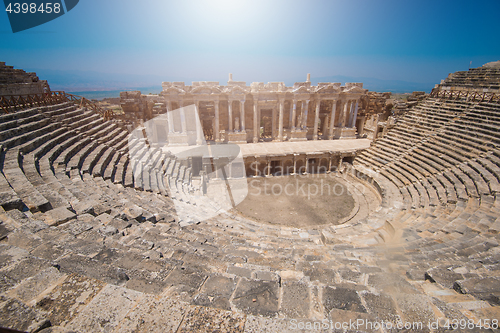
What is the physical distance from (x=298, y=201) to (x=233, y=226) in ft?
21.4

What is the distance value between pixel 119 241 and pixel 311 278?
13.4ft

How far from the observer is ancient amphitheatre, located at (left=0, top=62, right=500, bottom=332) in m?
2.91

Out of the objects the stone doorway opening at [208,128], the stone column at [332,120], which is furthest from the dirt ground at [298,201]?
the stone doorway opening at [208,128]

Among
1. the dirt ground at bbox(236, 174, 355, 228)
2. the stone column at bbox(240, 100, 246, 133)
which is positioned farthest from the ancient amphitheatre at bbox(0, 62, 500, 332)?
the dirt ground at bbox(236, 174, 355, 228)

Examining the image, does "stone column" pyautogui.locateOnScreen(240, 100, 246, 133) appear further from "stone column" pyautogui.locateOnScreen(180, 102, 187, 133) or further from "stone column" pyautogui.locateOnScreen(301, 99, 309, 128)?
"stone column" pyautogui.locateOnScreen(301, 99, 309, 128)

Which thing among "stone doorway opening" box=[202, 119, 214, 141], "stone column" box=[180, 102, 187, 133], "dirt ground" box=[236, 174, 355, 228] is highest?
"stone column" box=[180, 102, 187, 133]

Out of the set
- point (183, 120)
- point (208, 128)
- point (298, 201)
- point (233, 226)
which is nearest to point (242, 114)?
point (208, 128)

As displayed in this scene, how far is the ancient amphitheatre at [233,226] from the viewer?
9.53ft

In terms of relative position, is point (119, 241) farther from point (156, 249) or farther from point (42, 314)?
point (42, 314)

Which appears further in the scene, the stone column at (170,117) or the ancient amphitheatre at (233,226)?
the stone column at (170,117)

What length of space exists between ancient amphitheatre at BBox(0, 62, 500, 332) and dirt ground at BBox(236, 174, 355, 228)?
23.2 inches

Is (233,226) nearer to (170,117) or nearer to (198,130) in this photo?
(198,130)

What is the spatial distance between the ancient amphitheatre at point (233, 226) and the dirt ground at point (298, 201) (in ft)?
1.93

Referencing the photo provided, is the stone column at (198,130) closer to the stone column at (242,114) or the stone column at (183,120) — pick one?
the stone column at (183,120)
